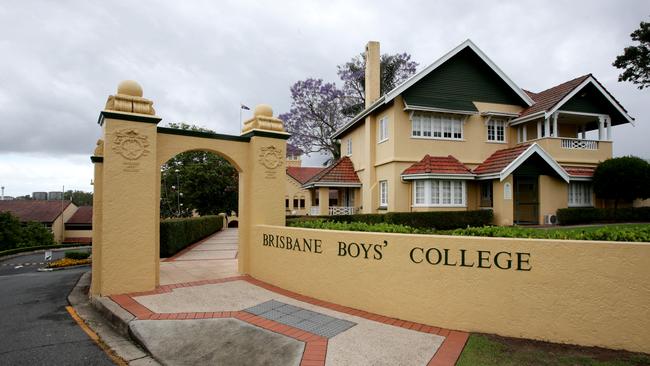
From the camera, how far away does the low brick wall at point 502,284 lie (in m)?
4.52

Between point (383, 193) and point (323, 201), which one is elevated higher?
point (383, 193)

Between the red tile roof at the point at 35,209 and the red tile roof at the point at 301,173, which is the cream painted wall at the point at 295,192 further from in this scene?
the red tile roof at the point at 35,209

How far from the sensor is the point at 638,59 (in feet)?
68.8

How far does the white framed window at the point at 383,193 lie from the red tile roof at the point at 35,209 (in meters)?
49.9

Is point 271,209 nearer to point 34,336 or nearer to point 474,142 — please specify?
point 34,336

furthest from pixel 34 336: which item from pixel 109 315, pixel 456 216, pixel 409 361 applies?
pixel 456 216

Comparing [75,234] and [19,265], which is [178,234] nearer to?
[19,265]

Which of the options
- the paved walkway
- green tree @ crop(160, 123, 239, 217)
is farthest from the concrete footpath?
green tree @ crop(160, 123, 239, 217)

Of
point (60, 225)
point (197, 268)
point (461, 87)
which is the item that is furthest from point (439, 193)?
point (60, 225)

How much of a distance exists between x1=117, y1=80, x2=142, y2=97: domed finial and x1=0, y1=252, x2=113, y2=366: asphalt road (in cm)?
465

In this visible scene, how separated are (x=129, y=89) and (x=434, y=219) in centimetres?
1413

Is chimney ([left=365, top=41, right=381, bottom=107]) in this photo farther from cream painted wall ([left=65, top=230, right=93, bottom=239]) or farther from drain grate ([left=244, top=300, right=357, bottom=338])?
cream painted wall ([left=65, top=230, right=93, bottom=239])

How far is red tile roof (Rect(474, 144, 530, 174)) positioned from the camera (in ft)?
58.7

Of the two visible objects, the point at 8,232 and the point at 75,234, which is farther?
the point at 75,234
